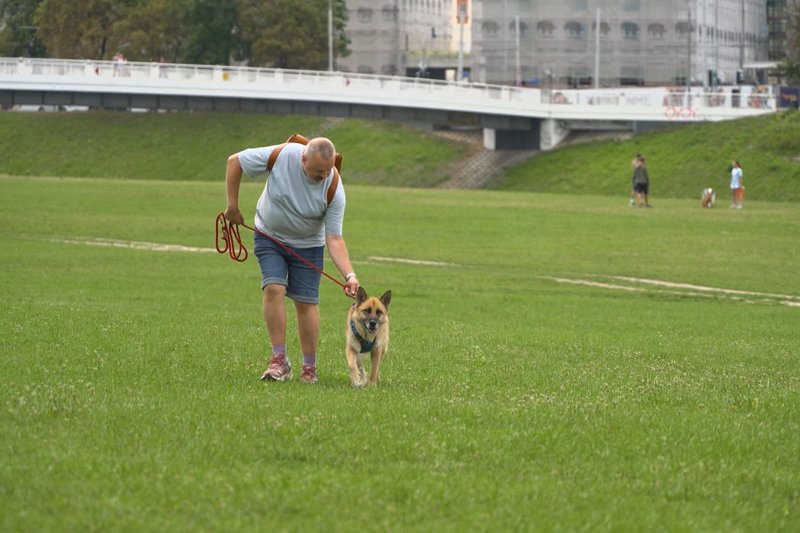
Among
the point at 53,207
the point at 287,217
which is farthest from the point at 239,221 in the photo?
the point at 53,207

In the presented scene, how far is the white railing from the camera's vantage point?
7825 centimetres

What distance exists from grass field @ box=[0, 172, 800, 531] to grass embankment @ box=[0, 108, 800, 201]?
1662 inches

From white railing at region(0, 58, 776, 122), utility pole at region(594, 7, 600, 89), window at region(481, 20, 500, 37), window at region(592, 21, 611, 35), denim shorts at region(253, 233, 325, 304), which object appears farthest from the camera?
window at region(481, 20, 500, 37)

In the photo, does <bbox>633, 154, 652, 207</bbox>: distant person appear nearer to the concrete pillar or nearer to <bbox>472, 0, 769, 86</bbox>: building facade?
the concrete pillar

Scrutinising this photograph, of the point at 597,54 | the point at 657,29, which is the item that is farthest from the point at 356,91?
the point at 657,29

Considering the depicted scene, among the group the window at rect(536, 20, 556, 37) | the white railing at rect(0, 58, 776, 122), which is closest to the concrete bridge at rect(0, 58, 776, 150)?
the white railing at rect(0, 58, 776, 122)

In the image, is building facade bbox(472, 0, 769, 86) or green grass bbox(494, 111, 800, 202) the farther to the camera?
building facade bbox(472, 0, 769, 86)

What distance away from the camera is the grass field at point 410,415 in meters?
7.23

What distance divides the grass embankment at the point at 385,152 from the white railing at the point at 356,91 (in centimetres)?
166

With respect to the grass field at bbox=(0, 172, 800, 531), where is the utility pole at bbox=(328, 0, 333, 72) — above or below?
above

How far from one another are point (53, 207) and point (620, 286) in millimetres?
25365

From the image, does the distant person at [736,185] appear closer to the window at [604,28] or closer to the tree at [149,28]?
the window at [604,28]

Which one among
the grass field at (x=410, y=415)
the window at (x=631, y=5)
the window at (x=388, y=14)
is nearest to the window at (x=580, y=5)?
the window at (x=631, y=5)

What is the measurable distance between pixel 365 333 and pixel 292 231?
106cm
